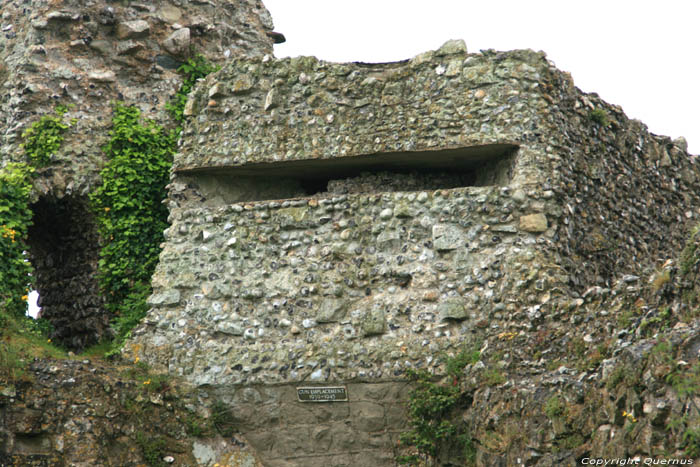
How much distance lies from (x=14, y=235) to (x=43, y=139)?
1472mm

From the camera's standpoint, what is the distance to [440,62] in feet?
35.6

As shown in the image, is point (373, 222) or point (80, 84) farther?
point (80, 84)

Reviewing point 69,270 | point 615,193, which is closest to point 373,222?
point 615,193

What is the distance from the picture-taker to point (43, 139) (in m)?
12.6

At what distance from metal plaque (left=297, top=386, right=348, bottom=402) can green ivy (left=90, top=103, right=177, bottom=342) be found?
3.09 meters

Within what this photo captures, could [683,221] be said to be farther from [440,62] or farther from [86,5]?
[86,5]

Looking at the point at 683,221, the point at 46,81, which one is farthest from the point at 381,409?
the point at 46,81

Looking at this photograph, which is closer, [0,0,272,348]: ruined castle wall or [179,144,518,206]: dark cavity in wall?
[179,144,518,206]: dark cavity in wall

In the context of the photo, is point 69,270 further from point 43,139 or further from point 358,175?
point 358,175

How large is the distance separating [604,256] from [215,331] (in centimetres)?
445

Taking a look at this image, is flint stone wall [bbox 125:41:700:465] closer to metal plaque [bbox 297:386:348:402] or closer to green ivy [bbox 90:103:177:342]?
metal plaque [bbox 297:386:348:402]

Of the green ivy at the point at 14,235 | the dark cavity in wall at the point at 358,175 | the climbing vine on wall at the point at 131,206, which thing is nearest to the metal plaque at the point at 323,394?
the dark cavity in wall at the point at 358,175

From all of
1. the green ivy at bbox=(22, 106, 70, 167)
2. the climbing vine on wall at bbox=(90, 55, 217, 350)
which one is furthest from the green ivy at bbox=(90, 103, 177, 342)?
the green ivy at bbox=(22, 106, 70, 167)

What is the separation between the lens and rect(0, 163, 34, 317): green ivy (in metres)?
11.6
